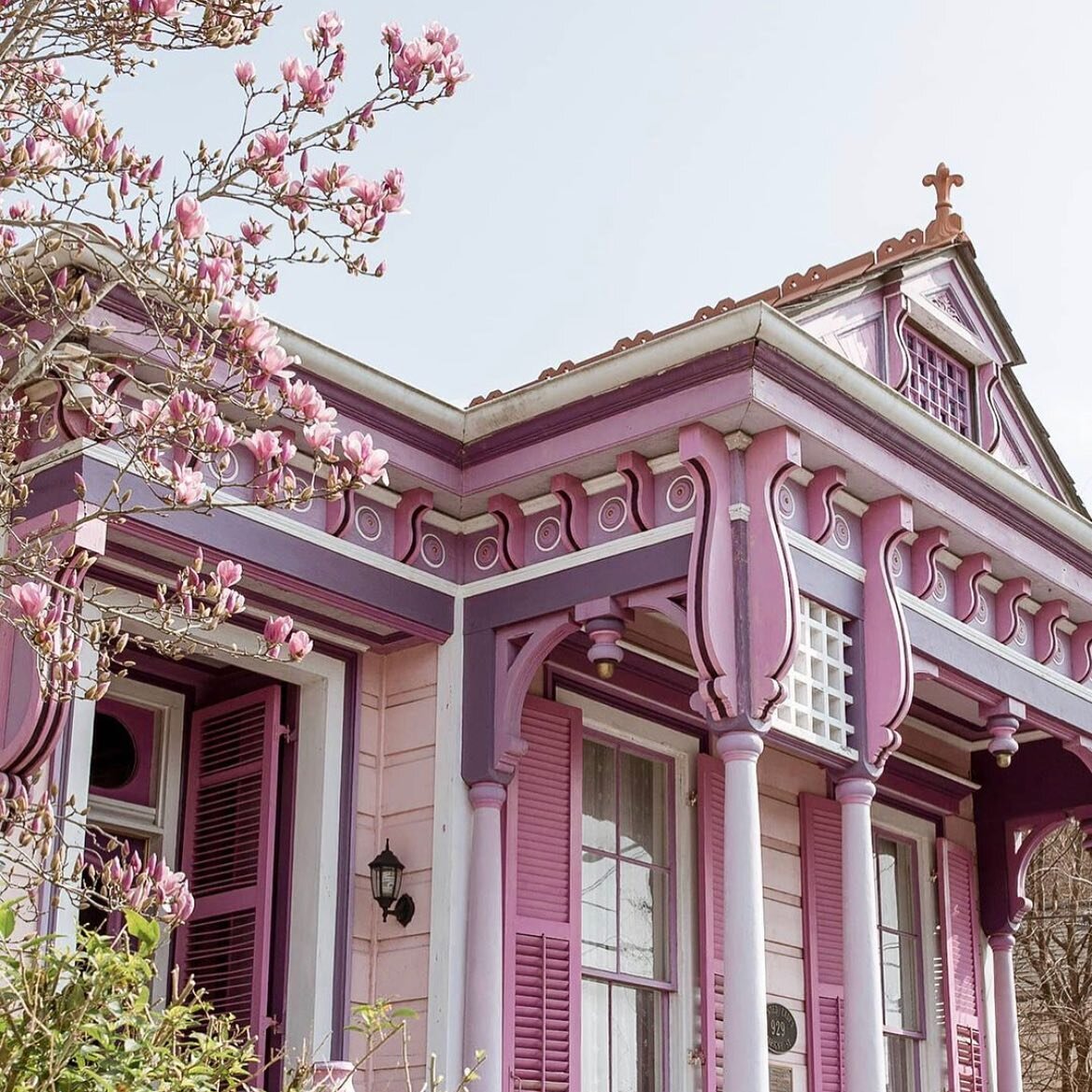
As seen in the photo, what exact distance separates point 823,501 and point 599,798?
195cm

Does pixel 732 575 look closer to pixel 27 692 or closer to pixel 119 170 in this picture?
pixel 27 692

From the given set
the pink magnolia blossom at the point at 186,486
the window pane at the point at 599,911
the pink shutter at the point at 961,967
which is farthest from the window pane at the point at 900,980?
the pink magnolia blossom at the point at 186,486

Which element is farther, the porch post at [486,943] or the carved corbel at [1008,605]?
the carved corbel at [1008,605]

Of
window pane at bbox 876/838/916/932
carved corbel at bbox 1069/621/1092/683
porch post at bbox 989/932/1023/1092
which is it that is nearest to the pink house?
carved corbel at bbox 1069/621/1092/683

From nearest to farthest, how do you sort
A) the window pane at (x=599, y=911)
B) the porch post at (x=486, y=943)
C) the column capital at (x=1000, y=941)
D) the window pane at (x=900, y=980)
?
the porch post at (x=486, y=943)
the window pane at (x=599, y=911)
the window pane at (x=900, y=980)
the column capital at (x=1000, y=941)

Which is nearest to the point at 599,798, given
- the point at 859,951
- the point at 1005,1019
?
the point at 859,951

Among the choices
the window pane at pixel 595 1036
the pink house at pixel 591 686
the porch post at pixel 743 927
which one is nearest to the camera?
the porch post at pixel 743 927

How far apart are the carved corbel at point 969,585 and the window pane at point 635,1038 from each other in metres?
2.32

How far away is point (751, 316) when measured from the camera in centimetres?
700

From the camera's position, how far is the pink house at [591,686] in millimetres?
7141

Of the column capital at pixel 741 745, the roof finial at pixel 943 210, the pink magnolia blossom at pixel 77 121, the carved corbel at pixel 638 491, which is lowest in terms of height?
the column capital at pixel 741 745

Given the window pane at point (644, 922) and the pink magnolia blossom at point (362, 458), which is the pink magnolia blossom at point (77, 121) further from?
the window pane at point (644, 922)

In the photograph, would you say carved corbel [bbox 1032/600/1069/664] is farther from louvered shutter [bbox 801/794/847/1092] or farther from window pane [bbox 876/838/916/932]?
window pane [bbox 876/838/916/932]

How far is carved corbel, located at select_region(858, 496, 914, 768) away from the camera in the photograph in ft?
25.0
